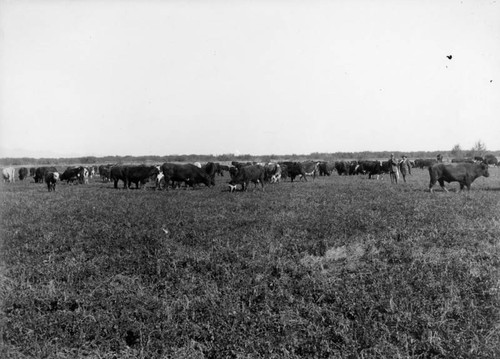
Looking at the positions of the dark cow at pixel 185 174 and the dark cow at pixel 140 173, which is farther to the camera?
the dark cow at pixel 140 173

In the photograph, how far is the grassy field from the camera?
5023mm

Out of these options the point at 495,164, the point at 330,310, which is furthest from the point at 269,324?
the point at 495,164

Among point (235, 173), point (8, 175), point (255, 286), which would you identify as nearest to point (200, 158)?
point (8, 175)

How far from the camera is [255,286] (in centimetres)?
638

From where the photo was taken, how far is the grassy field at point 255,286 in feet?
16.5

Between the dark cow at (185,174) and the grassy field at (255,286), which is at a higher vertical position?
the dark cow at (185,174)

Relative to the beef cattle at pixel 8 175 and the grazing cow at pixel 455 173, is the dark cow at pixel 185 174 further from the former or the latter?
the beef cattle at pixel 8 175

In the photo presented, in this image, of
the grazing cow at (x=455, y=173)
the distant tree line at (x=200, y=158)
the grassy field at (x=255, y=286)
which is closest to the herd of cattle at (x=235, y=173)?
the grazing cow at (x=455, y=173)

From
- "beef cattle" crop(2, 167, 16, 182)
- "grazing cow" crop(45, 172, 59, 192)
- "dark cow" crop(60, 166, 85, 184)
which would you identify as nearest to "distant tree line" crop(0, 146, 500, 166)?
"beef cattle" crop(2, 167, 16, 182)

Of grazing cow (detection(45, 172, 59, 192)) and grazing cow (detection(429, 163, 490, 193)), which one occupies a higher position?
grazing cow (detection(429, 163, 490, 193))

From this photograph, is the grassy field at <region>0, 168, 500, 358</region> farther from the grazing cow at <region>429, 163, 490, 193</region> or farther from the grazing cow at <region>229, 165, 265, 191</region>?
the grazing cow at <region>229, 165, 265, 191</region>

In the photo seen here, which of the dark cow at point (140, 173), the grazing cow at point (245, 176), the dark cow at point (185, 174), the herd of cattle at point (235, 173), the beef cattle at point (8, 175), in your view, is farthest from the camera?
the beef cattle at point (8, 175)

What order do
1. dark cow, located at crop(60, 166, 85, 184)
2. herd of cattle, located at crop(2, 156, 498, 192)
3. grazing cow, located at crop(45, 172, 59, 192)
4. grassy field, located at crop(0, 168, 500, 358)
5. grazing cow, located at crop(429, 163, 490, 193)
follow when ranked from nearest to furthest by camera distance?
grassy field, located at crop(0, 168, 500, 358)
grazing cow, located at crop(429, 163, 490, 193)
herd of cattle, located at crop(2, 156, 498, 192)
grazing cow, located at crop(45, 172, 59, 192)
dark cow, located at crop(60, 166, 85, 184)

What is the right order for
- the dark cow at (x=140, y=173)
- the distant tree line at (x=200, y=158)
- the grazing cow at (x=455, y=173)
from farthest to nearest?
the distant tree line at (x=200, y=158)
the dark cow at (x=140, y=173)
the grazing cow at (x=455, y=173)
